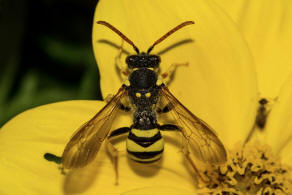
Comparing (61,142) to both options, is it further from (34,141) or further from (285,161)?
(285,161)

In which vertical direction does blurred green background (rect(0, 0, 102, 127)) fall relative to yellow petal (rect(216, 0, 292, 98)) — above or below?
below

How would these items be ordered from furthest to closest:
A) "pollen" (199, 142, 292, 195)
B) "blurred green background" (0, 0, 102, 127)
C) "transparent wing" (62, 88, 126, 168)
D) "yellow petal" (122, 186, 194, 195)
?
"blurred green background" (0, 0, 102, 127), "pollen" (199, 142, 292, 195), "yellow petal" (122, 186, 194, 195), "transparent wing" (62, 88, 126, 168)

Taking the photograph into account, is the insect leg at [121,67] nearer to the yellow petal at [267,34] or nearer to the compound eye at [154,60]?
the compound eye at [154,60]

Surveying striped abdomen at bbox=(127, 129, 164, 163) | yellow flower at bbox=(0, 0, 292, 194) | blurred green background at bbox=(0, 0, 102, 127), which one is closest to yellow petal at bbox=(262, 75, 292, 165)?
yellow flower at bbox=(0, 0, 292, 194)

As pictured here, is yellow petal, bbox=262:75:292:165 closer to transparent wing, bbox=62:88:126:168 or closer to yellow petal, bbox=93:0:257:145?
yellow petal, bbox=93:0:257:145

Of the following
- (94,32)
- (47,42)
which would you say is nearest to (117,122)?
(94,32)

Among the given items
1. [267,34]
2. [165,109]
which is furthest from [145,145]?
[267,34]

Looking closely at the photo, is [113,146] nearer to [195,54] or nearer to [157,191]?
[157,191]
